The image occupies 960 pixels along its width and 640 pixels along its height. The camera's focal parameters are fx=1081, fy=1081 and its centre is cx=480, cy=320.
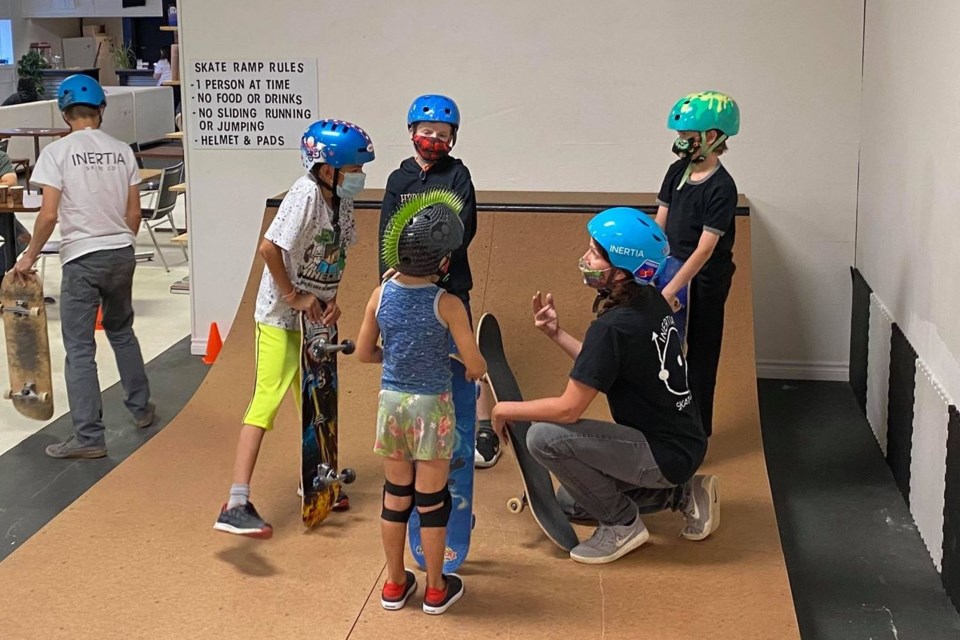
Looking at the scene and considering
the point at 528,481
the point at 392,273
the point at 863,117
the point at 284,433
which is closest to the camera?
the point at 392,273

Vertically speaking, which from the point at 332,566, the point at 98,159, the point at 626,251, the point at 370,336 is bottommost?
the point at 332,566

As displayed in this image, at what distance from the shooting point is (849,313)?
223 inches

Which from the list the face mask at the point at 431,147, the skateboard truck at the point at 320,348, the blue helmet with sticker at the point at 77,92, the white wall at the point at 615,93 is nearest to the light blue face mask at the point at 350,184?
the face mask at the point at 431,147

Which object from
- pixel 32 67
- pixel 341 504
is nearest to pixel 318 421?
pixel 341 504

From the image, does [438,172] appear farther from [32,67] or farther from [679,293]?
[32,67]

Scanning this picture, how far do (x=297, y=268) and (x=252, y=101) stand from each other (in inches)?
102

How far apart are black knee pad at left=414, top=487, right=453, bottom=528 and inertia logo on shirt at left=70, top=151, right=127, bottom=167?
2316 millimetres

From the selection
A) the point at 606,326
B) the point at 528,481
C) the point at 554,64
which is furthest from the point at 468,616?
the point at 554,64

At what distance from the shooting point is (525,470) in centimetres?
361

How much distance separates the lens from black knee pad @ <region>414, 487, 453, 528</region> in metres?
2.95

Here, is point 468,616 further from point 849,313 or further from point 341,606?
point 849,313

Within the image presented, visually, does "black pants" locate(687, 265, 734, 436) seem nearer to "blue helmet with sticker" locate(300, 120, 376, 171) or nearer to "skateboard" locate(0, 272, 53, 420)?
"blue helmet with sticker" locate(300, 120, 376, 171)

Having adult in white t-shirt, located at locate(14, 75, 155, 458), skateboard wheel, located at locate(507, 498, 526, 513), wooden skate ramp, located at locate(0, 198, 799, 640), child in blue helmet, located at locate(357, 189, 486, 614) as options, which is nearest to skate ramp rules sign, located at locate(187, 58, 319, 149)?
adult in white t-shirt, located at locate(14, 75, 155, 458)

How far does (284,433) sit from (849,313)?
3.02 metres
